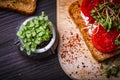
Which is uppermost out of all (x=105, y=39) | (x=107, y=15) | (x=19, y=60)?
(x=107, y=15)

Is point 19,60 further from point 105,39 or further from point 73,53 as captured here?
point 105,39

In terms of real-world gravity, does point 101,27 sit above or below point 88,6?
below

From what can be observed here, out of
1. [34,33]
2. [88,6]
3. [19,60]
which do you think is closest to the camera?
[34,33]

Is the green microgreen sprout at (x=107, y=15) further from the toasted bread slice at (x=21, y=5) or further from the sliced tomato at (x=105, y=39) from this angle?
the toasted bread slice at (x=21, y=5)

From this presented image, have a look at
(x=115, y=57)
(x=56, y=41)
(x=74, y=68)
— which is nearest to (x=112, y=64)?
(x=115, y=57)

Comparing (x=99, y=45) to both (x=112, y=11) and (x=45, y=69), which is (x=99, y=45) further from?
(x=45, y=69)

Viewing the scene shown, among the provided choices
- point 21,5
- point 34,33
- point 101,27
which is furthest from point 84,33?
point 21,5

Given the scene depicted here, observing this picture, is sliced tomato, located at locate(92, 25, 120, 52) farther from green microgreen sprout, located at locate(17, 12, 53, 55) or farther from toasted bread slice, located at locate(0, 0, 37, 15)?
toasted bread slice, located at locate(0, 0, 37, 15)

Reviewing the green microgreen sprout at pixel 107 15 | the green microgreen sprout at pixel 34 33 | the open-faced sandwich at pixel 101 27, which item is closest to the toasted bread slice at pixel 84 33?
the open-faced sandwich at pixel 101 27
